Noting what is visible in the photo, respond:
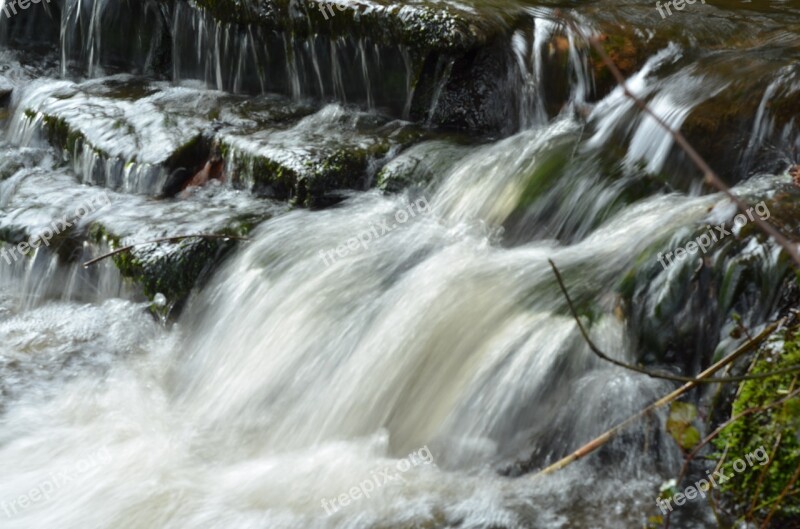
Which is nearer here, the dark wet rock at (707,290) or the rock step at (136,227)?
the dark wet rock at (707,290)

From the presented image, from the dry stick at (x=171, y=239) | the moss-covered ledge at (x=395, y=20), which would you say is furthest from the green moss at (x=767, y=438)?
the moss-covered ledge at (x=395, y=20)

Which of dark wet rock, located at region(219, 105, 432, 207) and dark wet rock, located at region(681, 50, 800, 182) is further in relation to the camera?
dark wet rock, located at region(219, 105, 432, 207)

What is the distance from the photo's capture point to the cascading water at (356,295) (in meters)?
3.64

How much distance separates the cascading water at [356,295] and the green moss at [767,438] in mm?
242

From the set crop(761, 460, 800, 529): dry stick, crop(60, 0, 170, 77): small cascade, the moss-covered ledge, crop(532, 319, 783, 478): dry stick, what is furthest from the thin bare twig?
crop(60, 0, 170, 77): small cascade

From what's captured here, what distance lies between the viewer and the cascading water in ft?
12.0

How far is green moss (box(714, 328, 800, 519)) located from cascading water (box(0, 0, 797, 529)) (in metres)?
0.24

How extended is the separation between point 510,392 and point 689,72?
239 centimetres

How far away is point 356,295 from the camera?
459 cm

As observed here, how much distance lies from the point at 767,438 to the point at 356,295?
205cm

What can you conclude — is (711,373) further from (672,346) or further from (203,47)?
(203,47)

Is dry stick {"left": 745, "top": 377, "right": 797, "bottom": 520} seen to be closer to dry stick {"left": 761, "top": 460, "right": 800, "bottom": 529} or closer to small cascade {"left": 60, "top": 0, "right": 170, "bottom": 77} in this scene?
dry stick {"left": 761, "top": 460, "right": 800, "bottom": 529}

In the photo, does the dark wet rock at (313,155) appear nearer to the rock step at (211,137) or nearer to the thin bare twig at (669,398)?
the rock step at (211,137)

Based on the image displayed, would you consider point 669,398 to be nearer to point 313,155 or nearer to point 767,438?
point 767,438
